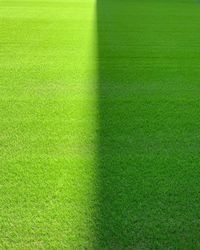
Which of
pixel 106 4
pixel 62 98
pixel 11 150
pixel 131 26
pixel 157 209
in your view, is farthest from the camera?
pixel 106 4

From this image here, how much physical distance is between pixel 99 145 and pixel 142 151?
32cm

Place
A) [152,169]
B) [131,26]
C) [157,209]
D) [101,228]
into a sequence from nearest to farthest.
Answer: [101,228] < [157,209] < [152,169] < [131,26]

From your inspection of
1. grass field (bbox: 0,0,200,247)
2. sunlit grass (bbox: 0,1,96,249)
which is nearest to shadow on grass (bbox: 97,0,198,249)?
grass field (bbox: 0,0,200,247)

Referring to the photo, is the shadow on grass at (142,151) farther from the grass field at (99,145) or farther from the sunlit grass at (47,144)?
the sunlit grass at (47,144)

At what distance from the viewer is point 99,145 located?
2.73 metres

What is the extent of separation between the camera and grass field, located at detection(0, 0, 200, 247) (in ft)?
6.44

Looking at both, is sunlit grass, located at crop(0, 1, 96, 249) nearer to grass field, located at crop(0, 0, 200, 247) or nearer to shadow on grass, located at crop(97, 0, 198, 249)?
grass field, located at crop(0, 0, 200, 247)

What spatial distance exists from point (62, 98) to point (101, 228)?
1.79 m

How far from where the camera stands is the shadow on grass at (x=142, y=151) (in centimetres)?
196

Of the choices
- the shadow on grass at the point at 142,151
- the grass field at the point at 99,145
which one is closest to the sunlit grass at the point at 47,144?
the grass field at the point at 99,145

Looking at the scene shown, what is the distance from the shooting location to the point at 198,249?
6.02 ft

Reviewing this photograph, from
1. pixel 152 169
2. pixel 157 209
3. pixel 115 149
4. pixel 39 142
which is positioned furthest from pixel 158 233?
pixel 39 142

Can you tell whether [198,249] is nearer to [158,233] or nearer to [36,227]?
[158,233]

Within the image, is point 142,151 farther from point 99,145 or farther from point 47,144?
point 47,144
